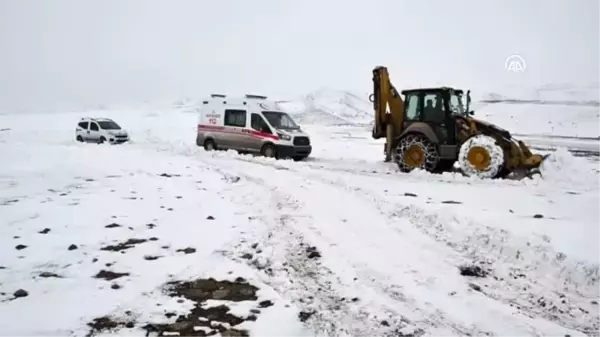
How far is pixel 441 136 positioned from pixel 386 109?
2.29 m

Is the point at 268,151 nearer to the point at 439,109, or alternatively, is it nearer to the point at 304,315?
the point at 439,109

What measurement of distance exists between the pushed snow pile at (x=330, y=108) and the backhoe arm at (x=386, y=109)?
138 ft

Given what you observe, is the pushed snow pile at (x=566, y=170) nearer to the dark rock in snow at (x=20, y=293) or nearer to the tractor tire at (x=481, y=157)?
the tractor tire at (x=481, y=157)

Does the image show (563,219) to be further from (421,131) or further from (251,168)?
(251,168)

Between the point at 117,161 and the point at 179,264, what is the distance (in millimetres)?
10670

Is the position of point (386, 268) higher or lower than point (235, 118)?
lower

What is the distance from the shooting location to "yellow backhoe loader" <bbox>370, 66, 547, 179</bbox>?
12.6 m

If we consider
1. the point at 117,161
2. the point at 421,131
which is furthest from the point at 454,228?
the point at 117,161

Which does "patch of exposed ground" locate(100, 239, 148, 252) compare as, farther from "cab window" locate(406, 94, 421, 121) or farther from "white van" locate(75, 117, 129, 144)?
"white van" locate(75, 117, 129, 144)

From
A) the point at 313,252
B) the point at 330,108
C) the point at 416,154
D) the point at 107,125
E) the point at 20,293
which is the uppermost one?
the point at 330,108

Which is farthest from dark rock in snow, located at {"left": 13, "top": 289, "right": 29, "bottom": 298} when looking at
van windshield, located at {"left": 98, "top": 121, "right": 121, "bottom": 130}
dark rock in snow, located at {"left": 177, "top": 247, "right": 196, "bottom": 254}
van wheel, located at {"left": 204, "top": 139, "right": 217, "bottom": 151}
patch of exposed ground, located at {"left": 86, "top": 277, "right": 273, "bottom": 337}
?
van windshield, located at {"left": 98, "top": 121, "right": 121, "bottom": 130}

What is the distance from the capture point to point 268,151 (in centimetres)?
1788

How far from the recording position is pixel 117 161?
15469mm

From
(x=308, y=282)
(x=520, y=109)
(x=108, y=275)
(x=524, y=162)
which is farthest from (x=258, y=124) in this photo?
(x=520, y=109)
